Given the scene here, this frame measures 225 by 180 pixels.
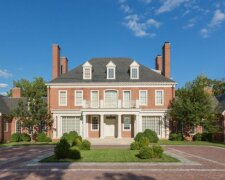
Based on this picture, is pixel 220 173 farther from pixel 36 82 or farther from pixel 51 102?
pixel 36 82

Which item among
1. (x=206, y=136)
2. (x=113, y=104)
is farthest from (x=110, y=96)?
(x=206, y=136)

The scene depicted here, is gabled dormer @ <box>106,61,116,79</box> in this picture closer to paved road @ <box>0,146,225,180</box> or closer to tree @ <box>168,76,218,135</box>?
tree @ <box>168,76,218,135</box>

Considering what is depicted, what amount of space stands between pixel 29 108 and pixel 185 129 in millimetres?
19059

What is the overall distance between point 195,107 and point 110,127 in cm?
1076

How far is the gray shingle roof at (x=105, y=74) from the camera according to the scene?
36.4 meters

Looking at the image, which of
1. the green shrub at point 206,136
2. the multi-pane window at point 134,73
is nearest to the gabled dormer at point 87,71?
the multi-pane window at point 134,73

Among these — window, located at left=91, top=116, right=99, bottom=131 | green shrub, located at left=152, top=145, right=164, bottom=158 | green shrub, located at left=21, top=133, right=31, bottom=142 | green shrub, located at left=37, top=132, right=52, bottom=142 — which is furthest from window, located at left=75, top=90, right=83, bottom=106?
green shrub, located at left=152, top=145, right=164, bottom=158

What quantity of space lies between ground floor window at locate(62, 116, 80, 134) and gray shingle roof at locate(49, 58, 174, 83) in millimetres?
4663

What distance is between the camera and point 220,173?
12617 millimetres

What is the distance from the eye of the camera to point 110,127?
120ft

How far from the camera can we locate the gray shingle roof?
36.4 meters

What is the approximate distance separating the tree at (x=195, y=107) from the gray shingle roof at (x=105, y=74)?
334 centimetres

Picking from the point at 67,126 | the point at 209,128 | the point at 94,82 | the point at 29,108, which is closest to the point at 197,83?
the point at 209,128

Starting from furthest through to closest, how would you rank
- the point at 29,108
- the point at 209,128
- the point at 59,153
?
the point at 29,108 → the point at 209,128 → the point at 59,153
